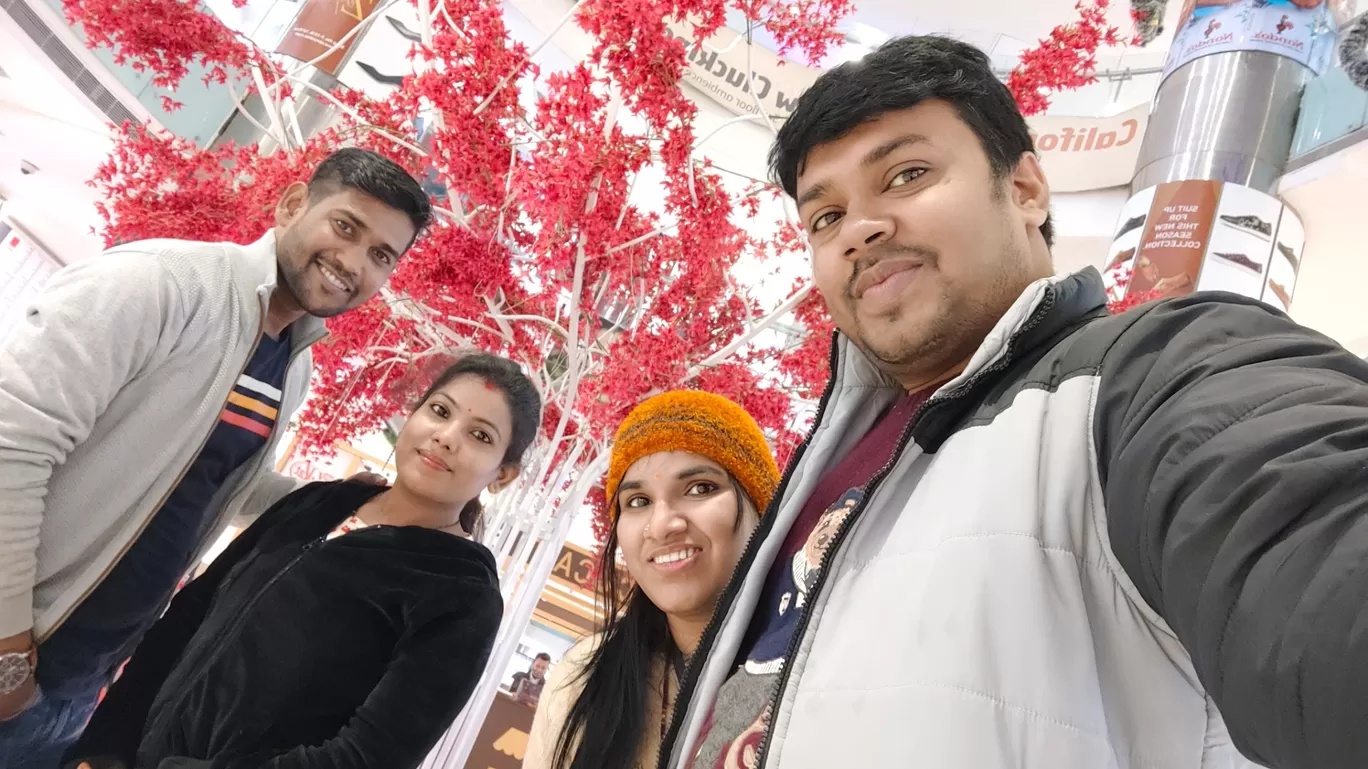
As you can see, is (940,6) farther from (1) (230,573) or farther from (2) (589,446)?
(1) (230,573)

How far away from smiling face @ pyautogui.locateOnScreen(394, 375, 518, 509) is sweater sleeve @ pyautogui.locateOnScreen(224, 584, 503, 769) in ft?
0.93

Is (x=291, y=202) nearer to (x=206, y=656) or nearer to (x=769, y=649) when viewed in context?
(x=206, y=656)

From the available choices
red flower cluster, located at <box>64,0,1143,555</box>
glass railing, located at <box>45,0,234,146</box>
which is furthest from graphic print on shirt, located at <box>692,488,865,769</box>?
glass railing, located at <box>45,0,234,146</box>

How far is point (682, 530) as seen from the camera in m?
1.47

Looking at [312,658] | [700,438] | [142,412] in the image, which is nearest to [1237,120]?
[700,438]

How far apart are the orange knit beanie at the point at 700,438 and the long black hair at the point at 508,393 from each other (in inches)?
11.9

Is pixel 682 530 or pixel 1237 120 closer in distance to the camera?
pixel 682 530

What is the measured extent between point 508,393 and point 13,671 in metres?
1.11

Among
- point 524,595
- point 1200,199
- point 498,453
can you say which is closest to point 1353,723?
point 498,453

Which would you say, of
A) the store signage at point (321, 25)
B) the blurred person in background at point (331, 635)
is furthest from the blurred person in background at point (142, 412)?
the store signage at point (321, 25)

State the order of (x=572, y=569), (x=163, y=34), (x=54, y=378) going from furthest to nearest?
(x=572, y=569) → (x=163, y=34) → (x=54, y=378)

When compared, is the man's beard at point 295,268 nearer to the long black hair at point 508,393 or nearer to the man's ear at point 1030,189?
the long black hair at point 508,393

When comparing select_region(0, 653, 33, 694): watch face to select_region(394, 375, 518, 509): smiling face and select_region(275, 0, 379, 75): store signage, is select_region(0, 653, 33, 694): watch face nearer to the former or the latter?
select_region(394, 375, 518, 509): smiling face

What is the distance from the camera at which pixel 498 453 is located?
1.78 m
